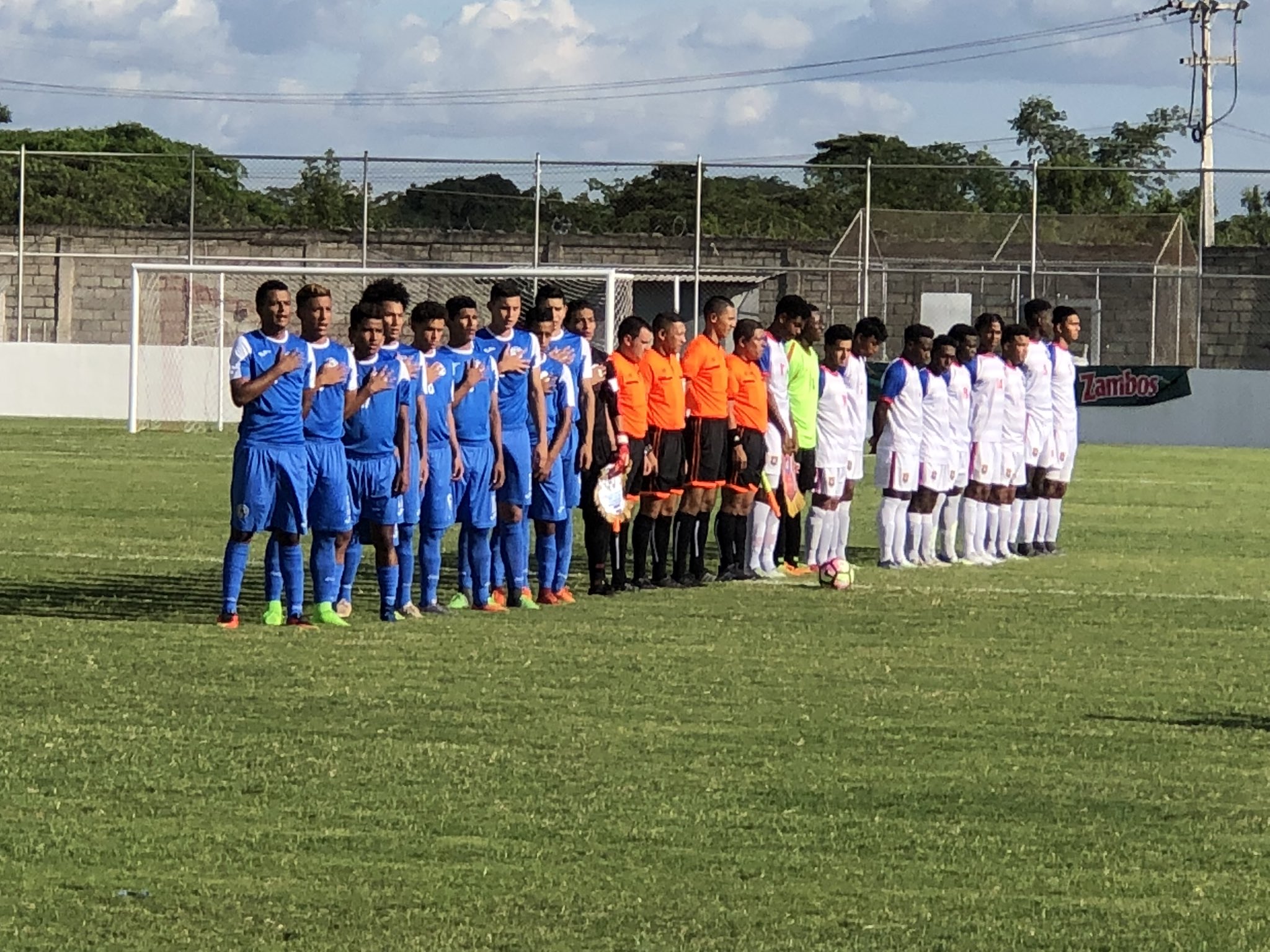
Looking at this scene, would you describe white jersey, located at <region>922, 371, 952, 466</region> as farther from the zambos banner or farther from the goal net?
the zambos banner

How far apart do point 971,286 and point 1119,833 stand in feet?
110

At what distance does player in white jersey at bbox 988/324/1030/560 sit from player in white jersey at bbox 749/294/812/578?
2378mm

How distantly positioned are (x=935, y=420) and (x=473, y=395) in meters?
4.99

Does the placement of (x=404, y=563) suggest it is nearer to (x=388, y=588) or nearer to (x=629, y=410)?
(x=388, y=588)

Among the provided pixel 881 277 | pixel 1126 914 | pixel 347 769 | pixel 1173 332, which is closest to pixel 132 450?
pixel 881 277

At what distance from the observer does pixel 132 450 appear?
29.7 m

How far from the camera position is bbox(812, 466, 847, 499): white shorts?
1612cm

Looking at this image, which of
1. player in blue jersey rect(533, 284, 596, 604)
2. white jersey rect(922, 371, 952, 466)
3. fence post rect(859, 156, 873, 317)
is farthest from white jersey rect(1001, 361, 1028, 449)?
fence post rect(859, 156, 873, 317)

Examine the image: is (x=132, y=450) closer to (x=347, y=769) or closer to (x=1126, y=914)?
(x=347, y=769)

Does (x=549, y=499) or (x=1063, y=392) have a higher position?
(x=1063, y=392)

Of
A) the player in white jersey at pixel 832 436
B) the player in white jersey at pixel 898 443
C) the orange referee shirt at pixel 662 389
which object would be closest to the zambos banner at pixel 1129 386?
the player in white jersey at pixel 898 443

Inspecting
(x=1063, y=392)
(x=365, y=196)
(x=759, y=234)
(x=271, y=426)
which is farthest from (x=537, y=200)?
(x=271, y=426)

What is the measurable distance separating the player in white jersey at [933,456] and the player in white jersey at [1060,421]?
5.17 ft

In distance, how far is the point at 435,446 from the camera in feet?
41.7
